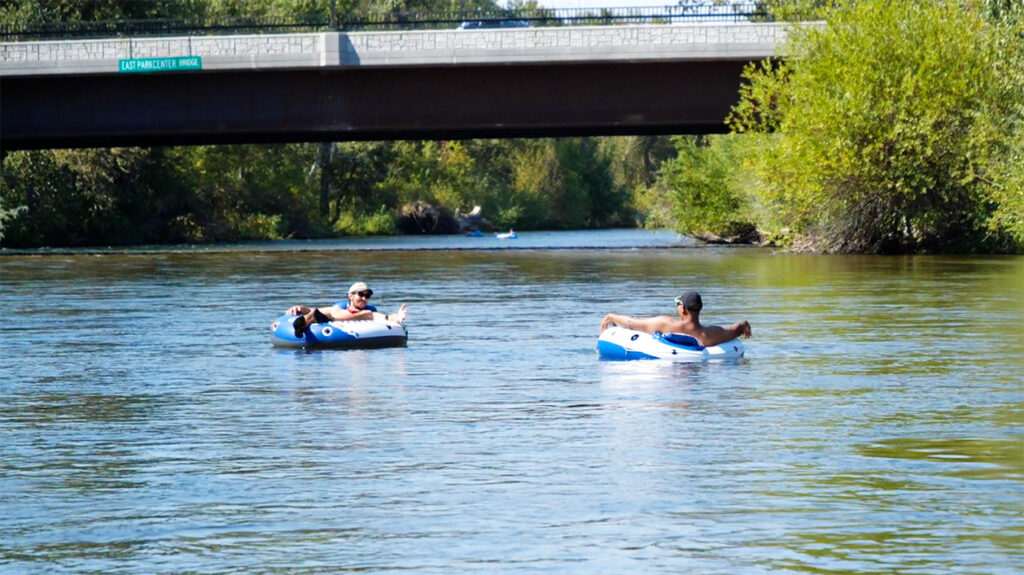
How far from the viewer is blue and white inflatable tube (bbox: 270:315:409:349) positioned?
24016mm

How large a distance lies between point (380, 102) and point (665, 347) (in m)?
33.3

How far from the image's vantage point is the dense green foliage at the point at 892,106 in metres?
47.5

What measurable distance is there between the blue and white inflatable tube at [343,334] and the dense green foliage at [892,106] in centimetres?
2612

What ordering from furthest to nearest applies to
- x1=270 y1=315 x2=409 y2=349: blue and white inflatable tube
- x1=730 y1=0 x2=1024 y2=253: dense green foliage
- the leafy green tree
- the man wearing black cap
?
1. the leafy green tree
2. x1=730 y1=0 x2=1024 y2=253: dense green foliage
3. x1=270 y1=315 x2=409 y2=349: blue and white inflatable tube
4. the man wearing black cap

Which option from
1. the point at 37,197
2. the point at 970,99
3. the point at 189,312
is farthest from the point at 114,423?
the point at 37,197

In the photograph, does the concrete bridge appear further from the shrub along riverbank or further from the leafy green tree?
the leafy green tree

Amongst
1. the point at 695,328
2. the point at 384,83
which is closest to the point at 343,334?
the point at 695,328

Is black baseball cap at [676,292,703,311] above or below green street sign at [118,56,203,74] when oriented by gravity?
below

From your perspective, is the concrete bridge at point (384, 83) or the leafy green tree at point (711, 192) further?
the leafy green tree at point (711, 192)

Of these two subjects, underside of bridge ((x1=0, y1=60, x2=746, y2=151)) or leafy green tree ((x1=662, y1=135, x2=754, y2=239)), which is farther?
leafy green tree ((x1=662, y1=135, x2=754, y2=239))

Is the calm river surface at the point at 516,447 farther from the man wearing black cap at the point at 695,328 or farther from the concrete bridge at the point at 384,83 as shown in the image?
the concrete bridge at the point at 384,83

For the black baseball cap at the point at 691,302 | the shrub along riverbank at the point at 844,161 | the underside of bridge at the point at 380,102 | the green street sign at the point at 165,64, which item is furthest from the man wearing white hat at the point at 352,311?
the green street sign at the point at 165,64

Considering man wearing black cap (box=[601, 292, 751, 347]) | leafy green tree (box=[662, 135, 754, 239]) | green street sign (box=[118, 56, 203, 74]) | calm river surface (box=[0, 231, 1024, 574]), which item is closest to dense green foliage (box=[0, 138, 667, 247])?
green street sign (box=[118, 56, 203, 74])

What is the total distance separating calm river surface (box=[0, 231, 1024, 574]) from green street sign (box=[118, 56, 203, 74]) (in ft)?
72.0
